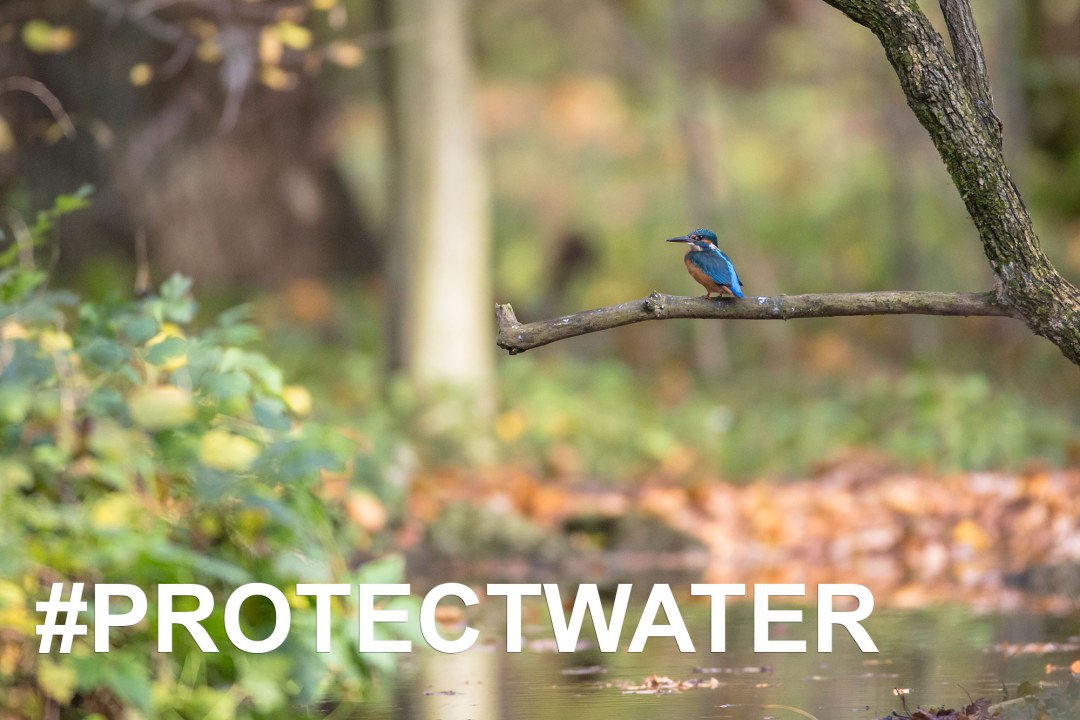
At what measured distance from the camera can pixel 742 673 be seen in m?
5.82

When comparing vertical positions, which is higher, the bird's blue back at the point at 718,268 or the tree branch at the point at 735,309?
the bird's blue back at the point at 718,268

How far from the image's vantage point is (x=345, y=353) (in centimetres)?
1889

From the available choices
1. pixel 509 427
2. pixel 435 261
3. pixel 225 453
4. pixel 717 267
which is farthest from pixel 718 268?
pixel 435 261

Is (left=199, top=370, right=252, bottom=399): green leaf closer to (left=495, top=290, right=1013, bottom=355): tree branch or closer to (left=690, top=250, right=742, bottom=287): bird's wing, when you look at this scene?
(left=495, top=290, right=1013, bottom=355): tree branch

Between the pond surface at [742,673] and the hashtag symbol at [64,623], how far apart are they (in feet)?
3.97

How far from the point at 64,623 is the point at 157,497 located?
3.10ft

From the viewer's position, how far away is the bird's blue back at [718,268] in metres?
4.67

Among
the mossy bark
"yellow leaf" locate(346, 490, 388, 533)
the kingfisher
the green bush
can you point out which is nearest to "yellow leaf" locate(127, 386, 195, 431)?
the green bush

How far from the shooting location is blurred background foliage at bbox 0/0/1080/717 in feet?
16.9

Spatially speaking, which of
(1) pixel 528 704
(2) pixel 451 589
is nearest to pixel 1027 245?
(1) pixel 528 704

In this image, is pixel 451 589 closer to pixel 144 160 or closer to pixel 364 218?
pixel 144 160

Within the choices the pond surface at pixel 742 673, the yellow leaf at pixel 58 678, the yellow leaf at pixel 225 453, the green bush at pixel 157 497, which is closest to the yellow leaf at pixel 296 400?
the green bush at pixel 157 497

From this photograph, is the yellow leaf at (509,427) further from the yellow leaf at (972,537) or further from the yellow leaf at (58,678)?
the yellow leaf at (58,678)

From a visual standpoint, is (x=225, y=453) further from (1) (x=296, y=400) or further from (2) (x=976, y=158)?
(2) (x=976, y=158)
